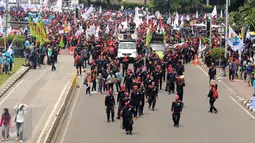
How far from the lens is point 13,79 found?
34625 millimetres

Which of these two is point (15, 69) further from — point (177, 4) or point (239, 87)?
point (177, 4)

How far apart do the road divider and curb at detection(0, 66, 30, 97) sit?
2.93 metres

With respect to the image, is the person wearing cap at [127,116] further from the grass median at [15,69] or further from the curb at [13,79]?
the grass median at [15,69]

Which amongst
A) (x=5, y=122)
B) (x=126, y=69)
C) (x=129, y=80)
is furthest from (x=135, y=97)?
(x=126, y=69)

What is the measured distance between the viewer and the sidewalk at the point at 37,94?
23.2 metres

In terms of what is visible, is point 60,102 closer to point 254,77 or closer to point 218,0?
point 254,77

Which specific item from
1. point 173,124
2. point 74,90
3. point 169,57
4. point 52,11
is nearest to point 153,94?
point 173,124

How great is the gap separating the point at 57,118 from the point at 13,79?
11.7 metres

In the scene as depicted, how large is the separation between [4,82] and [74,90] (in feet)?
13.4

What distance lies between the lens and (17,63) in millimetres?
41625

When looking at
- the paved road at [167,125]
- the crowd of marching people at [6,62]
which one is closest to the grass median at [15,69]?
the crowd of marching people at [6,62]

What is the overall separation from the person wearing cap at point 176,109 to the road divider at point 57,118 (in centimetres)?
423

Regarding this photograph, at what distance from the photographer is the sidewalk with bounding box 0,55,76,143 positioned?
76.1ft

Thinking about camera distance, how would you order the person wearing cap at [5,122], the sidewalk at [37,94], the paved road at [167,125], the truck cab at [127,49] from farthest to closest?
the truck cab at [127,49] < the sidewalk at [37,94] < the paved road at [167,125] < the person wearing cap at [5,122]
